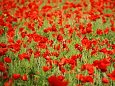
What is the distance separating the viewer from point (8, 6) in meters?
8.52

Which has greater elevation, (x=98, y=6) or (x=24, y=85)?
(x=98, y=6)

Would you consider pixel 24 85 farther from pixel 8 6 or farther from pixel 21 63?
pixel 8 6

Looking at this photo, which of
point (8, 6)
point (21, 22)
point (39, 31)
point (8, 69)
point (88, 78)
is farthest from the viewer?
point (8, 6)

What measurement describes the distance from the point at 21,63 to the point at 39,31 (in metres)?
2.01

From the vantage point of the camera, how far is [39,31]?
627 centimetres

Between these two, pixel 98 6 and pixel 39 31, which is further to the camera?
pixel 98 6

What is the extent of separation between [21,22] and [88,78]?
4.23m

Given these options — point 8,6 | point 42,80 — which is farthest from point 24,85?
point 8,6

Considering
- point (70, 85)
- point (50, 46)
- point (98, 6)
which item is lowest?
point (70, 85)

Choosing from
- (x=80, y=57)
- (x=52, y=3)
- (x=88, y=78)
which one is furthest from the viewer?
(x=52, y=3)

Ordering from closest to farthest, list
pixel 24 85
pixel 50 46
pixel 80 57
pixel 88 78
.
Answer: pixel 88 78 < pixel 24 85 < pixel 80 57 < pixel 50 46

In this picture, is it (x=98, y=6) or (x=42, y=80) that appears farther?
→ (x=98, y=6)

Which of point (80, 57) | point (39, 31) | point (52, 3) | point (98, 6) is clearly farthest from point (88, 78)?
point (52, 3)

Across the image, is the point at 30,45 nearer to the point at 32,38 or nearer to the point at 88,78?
the point at 32,38
